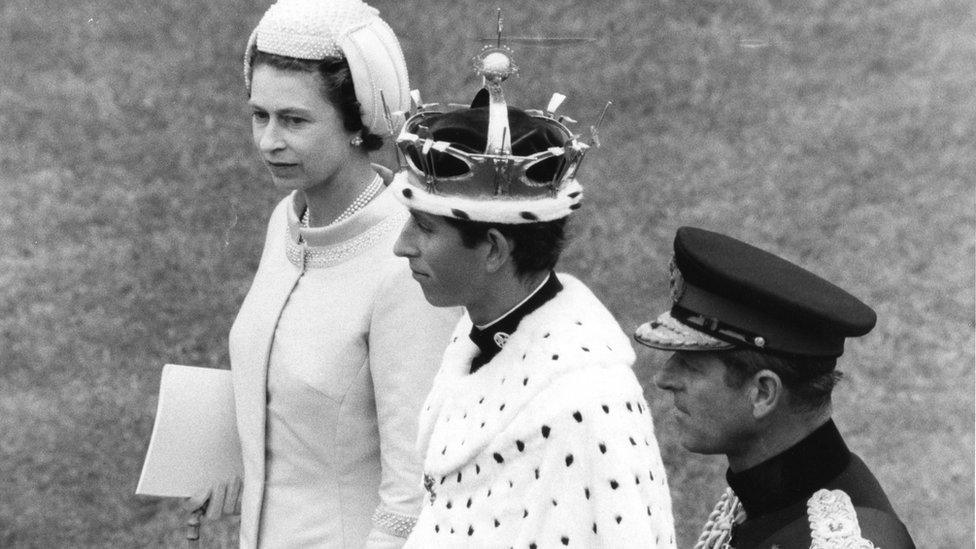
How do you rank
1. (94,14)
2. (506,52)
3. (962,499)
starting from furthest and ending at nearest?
(94,14), (962,499), (506,52)

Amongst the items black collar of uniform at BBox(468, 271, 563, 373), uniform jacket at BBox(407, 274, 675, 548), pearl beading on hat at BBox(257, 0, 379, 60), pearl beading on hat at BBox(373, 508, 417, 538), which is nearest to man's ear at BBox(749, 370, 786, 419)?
uniform jacket at BBox(407, 274, 675, 548)

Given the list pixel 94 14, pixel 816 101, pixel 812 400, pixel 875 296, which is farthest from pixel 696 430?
pixel 94 14

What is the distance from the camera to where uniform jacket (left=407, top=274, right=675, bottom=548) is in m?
2.84

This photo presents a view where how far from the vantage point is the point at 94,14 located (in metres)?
8.31

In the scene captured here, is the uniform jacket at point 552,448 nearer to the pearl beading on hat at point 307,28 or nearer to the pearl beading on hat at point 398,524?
the pearl beading on hat at point 398,524

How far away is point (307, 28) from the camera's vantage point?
141 inches

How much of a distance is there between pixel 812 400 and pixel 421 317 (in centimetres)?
100

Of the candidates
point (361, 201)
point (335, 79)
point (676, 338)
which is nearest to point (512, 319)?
point (676, 338)

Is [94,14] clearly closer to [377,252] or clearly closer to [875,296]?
[875,296]

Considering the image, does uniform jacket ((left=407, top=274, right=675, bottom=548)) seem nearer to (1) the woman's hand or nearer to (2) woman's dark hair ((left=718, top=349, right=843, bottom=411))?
(2) woman's dark hair ((left=718, top=349, right=843, bottom=411))

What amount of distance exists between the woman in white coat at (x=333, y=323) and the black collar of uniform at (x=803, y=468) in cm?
91

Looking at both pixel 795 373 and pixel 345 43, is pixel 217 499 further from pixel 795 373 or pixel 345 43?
pixel 795 373

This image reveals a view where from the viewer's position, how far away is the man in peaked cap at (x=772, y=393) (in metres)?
2.87

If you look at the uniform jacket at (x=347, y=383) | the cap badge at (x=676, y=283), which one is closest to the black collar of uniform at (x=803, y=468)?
the cap badge at (x=676, y=283)
